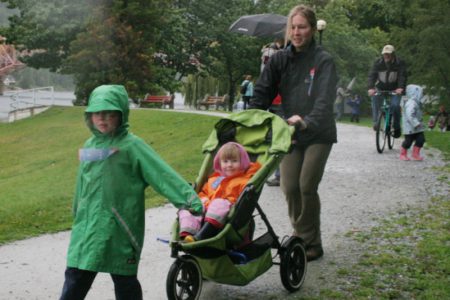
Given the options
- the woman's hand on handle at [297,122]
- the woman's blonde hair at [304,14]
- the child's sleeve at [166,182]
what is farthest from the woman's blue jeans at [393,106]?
the child's sleeve at [166,182]

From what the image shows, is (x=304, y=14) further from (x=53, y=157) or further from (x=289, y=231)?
(x=53, y=157)

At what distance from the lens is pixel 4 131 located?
27.5 metres

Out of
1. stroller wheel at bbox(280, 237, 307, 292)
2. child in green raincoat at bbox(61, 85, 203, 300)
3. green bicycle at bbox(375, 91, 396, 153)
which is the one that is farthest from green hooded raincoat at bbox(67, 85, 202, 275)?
green bicycle at bbox(375, 91, 396, 153)

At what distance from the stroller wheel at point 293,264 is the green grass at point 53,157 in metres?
3.20

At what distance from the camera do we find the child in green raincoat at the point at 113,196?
13.4 feet

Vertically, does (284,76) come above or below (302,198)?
above

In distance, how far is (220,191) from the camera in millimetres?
5117

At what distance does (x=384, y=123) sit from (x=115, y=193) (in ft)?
33.5

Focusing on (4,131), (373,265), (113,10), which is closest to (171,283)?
(373,265)

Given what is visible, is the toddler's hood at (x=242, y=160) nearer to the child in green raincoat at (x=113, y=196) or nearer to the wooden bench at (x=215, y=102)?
the child in green raincoat at (x=113, y=196)

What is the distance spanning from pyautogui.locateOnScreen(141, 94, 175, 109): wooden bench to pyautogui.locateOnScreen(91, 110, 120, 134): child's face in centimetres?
3451

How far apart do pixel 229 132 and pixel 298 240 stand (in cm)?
102

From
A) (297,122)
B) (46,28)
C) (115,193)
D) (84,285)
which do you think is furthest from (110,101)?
→ (46,28)

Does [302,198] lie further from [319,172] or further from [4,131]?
[4,131]
